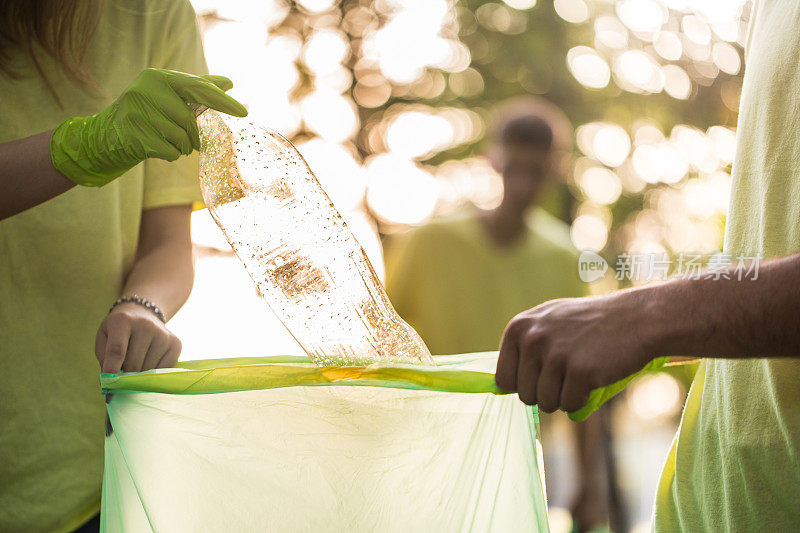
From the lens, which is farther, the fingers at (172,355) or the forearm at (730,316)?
the fingers at (172,355)

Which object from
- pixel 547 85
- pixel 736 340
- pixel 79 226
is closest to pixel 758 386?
pixel 736 340

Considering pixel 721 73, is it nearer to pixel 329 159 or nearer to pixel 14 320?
pixel 329 159

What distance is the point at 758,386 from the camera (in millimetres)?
1033

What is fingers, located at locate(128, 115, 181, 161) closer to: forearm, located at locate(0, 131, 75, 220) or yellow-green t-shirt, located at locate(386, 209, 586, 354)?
forearm, located at locate(0, 131, 75, 220)

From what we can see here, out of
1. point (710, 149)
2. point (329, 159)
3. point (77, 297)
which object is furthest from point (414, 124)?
point (77, 297)

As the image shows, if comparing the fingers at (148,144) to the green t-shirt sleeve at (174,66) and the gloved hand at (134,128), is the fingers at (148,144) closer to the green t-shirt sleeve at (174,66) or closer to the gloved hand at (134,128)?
the gloved hand at (134,128)

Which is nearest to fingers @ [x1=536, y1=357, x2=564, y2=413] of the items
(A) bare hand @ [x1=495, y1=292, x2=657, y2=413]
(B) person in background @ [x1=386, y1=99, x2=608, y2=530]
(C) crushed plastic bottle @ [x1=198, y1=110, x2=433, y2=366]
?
(A) bare hand @ [x1=495, y1=292, x2=657, y2=413]

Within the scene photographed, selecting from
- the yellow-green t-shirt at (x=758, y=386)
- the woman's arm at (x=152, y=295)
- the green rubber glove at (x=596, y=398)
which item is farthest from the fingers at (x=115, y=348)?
the yellow-green t-shirt at (x=758, y=386)

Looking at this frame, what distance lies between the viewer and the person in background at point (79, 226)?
3.52ft

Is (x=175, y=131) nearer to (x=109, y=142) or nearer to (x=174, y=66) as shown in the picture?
(x=109, y=142)

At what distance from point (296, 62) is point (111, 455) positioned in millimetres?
8480

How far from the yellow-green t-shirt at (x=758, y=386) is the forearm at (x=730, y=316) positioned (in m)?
0.16

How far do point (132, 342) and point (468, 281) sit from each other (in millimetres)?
1771

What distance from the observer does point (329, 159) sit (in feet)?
28.7
